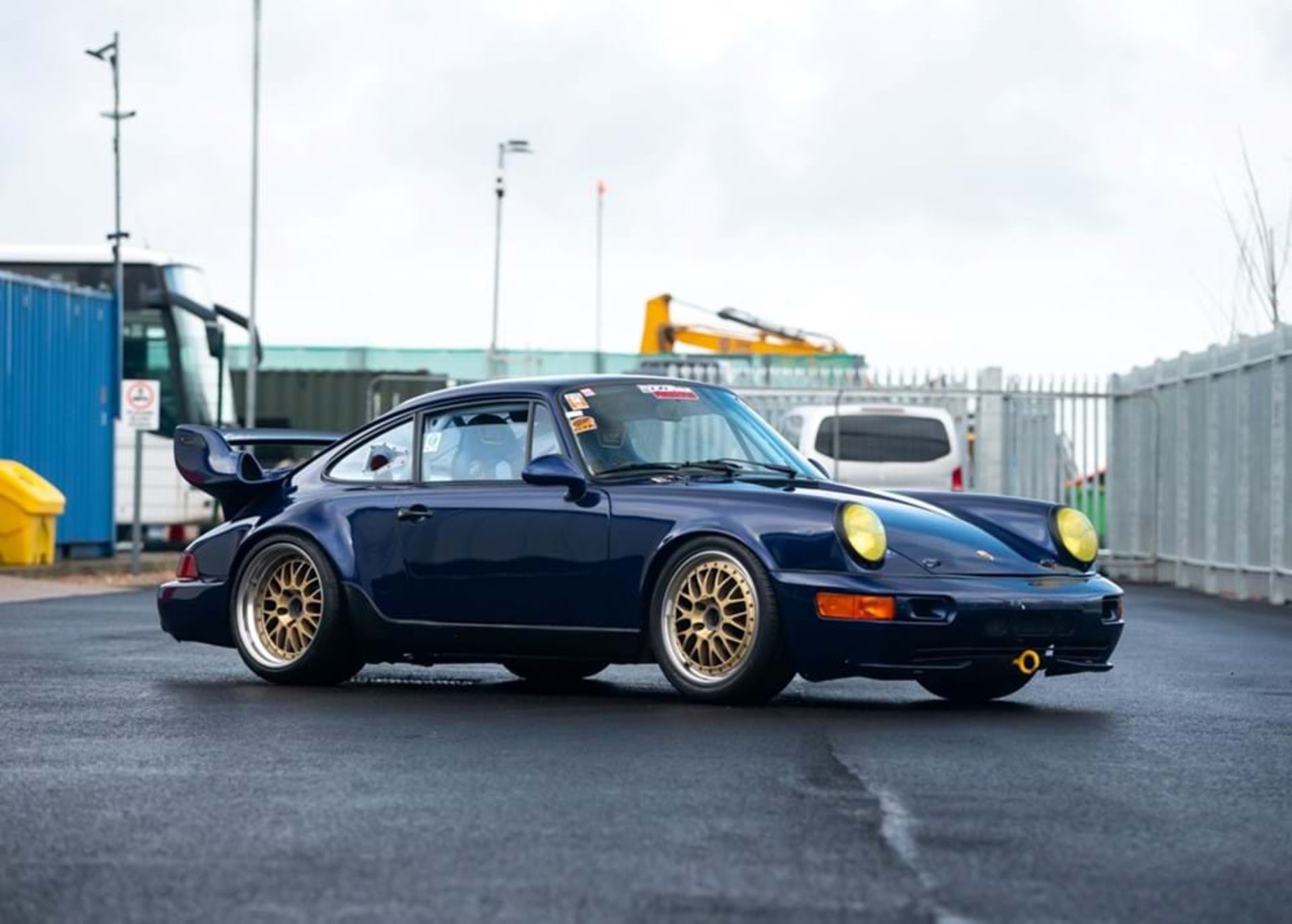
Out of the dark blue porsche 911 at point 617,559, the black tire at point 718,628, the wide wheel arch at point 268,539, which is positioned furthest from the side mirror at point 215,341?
the black tire at point 718,628

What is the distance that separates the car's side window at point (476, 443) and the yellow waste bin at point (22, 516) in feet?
55.7

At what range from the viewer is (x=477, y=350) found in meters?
57.4

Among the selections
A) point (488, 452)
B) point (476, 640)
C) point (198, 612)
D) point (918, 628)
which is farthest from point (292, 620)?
point (918, 628)

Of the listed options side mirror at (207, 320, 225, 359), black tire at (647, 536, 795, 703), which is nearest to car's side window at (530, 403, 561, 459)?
black tire at (647, 536, 795, 703)

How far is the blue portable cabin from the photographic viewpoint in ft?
95.2

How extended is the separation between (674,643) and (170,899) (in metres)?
4.68

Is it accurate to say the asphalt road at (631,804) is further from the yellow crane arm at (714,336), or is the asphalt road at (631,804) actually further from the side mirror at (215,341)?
the yellow crane arm at (714,336)

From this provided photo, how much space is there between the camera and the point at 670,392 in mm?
10789

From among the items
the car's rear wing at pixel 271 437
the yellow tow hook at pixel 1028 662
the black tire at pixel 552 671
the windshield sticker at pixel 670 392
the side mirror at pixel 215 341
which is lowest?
the black tire at pixel 552 671

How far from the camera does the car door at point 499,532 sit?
1014 centimetres

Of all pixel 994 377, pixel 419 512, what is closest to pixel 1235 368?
pixel 994 377

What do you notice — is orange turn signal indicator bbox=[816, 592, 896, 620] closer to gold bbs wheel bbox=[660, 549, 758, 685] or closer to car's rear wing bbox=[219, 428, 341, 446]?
gold bbs wheel bbox=[660, 549, 758, 685]

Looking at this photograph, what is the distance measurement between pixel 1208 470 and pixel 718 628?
52.1 ft

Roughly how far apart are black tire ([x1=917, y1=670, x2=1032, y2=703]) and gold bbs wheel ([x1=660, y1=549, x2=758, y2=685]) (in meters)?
1.01
